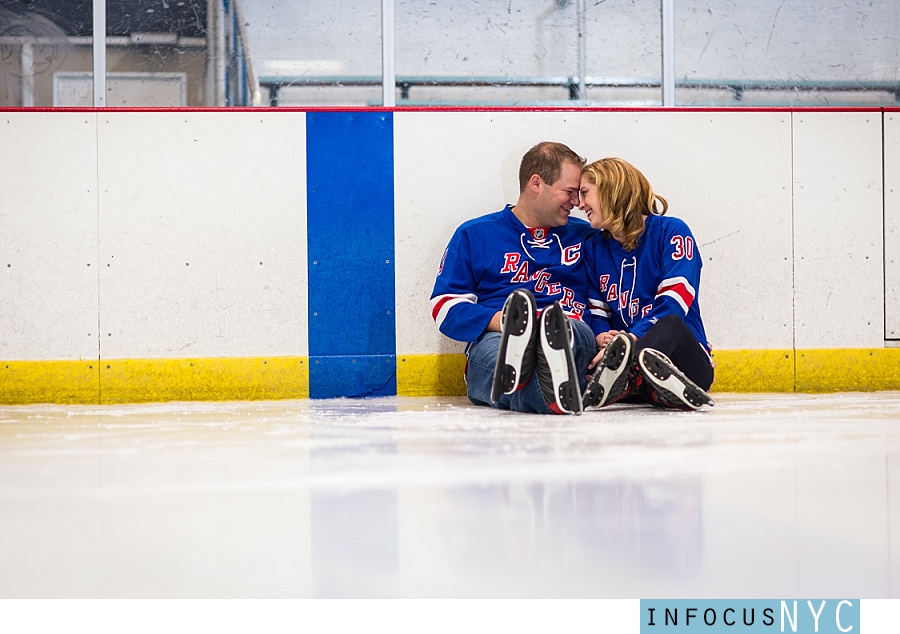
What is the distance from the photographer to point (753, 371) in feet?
11.8

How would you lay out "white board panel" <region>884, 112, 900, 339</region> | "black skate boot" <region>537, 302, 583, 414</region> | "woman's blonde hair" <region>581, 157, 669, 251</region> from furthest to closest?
1. "white board panel" <region>884, 112, 900, 339</region>
2. "woman's blonde hair" <region>581, 157, 669, 251</region>
3. "black skate boot" <region>537, 302, 583, 414</region>

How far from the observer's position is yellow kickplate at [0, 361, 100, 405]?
3408 mm

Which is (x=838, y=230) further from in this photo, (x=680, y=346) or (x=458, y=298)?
(x=458, y=298)

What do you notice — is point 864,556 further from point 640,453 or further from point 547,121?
point 547,121

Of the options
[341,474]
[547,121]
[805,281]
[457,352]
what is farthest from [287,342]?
[805,281]

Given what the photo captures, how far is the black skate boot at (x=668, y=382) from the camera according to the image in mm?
2635

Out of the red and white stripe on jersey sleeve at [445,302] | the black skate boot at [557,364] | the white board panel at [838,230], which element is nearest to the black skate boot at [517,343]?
the black skate boot at [557,364]

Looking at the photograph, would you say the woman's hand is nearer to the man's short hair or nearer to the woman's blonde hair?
the woman's blonde hair

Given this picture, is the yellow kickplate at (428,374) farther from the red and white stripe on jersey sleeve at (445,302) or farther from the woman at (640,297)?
→ the woman at (640,297)

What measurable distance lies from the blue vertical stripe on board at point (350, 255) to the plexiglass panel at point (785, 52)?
55.1 inches

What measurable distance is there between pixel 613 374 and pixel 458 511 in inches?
55.5

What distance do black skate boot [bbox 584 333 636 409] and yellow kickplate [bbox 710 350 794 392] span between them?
0.95 metres

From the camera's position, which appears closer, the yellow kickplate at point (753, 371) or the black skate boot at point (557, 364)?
the black skate boot at point (557, 364)

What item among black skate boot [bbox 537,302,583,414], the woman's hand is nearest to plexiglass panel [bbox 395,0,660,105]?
the woman's hand
